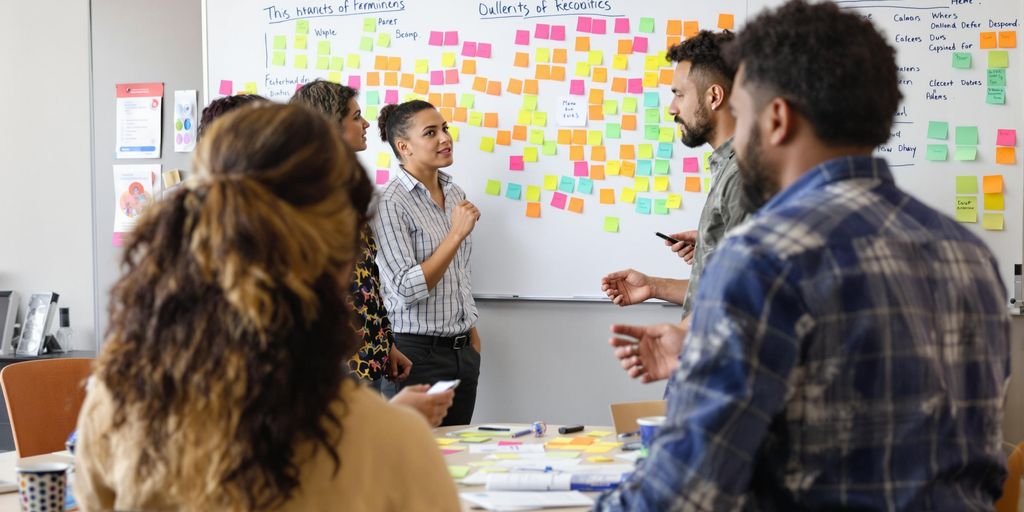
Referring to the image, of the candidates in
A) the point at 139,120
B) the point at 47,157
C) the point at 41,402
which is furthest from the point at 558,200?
the point at 47,157

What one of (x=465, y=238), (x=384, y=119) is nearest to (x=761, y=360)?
(x=465, y=238)

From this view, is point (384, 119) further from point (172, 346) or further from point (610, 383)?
point (172, 346)

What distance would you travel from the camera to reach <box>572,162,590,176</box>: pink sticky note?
3.94m

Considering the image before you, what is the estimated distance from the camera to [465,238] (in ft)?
12.7

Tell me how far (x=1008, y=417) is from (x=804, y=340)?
2.86 m

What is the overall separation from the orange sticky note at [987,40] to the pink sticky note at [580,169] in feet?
4.86

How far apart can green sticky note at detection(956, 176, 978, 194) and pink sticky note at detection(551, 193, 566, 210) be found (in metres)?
1.45

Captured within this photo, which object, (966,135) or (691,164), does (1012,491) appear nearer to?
(966,135)

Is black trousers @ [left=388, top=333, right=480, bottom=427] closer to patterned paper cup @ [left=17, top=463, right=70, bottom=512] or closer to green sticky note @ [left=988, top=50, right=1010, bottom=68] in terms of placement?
patterned paper cup @ [left=17, top=463, right=70, bottom=512]

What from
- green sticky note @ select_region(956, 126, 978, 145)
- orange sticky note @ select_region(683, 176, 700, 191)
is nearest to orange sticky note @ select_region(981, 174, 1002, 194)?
green sticky note @ select_region(956, 126, 978, 145)

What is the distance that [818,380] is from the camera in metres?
1.13

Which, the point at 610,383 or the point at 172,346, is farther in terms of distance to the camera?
the point at 610,383

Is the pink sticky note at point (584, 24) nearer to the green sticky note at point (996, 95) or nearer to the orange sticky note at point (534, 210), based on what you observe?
the orange sticky note at point (534, 210)

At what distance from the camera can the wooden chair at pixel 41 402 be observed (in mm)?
2658
